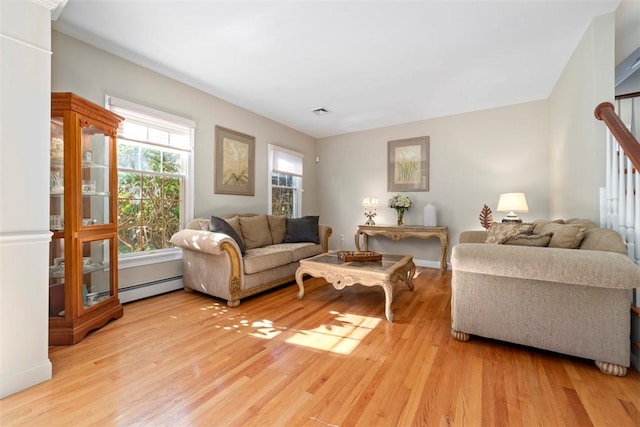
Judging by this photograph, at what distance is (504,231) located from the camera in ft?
7.54

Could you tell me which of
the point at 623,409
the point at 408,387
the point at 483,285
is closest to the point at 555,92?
the point at 483,285

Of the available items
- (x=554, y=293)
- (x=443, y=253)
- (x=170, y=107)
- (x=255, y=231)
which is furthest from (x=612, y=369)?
(x=170, y=107)

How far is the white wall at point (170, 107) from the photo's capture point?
2.44 meters

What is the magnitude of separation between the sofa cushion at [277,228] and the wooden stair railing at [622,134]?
11.4 ft

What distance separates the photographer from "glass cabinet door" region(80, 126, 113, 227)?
2172 millimetres

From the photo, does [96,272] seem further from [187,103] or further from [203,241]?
[187,103]

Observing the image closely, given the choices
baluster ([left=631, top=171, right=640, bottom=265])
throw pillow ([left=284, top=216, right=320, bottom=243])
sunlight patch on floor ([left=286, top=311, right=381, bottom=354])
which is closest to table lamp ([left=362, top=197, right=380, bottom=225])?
throw pillow ([left=284, top=216, right=320, bottom=243])

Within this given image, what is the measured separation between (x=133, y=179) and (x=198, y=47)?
60.4 inches

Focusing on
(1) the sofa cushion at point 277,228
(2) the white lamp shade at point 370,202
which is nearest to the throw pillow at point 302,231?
(1) the sofa cushion at point 277,228

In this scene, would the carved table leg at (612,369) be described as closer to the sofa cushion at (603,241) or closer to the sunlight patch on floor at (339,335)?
the sofa cushion at (603,241)

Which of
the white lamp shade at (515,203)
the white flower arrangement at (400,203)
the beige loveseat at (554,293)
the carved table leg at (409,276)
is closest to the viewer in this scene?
the beige loveseat at (554,293)

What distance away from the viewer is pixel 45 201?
1.56 m

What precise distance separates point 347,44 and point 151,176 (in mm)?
2529

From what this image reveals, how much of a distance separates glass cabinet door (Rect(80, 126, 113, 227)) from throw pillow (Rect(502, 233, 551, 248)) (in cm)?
326
